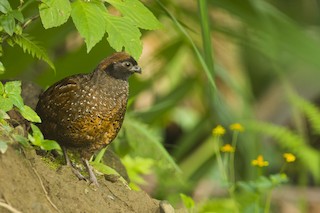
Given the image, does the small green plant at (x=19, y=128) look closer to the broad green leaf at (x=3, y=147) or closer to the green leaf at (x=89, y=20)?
the broad green leaf at (x=3, y=147)

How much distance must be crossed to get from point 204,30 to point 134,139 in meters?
1.13

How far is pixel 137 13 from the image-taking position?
13.9ft

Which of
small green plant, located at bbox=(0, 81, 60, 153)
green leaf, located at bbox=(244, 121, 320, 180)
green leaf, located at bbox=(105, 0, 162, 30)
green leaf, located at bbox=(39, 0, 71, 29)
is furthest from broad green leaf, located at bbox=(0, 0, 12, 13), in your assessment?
green leaf, located at bbox=(244, 121, 320, 180)

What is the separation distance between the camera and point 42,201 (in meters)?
3.91

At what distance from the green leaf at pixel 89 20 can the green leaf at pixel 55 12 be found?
0.06 metres

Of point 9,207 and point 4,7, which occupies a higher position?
point 4,7

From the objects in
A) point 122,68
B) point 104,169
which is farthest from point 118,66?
point 104,169

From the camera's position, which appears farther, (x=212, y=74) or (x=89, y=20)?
(x=212, y=74)

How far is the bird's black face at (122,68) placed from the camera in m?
4.51

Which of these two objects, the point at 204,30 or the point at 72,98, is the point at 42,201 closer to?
the point at 72,98

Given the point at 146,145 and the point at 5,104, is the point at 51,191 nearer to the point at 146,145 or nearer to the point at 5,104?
the point at 5,104

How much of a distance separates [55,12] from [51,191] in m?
0.73

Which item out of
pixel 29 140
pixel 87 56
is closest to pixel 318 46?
pixel 87 56

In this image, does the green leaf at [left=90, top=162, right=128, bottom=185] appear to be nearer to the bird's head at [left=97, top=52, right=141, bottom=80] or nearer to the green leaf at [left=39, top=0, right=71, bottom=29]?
the bird's head at [left=97, top=52, right=141, bottom=80]
